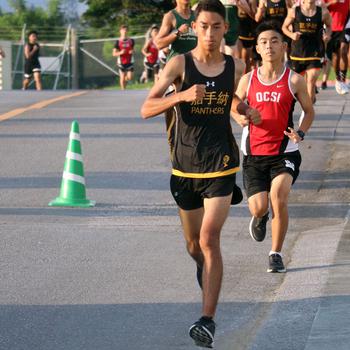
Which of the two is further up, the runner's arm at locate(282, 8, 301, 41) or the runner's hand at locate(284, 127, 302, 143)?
the runner's hand at locate(284, 127, 302, 143)

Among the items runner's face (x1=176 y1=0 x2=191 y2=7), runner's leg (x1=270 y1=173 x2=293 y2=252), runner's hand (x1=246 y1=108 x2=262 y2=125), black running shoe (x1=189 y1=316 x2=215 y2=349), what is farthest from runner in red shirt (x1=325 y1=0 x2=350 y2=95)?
black running shoe (x1=189 y1=316 x2=215 y2=349)

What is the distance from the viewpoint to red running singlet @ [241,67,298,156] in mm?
9375

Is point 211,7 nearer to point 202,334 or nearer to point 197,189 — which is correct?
point 197,189

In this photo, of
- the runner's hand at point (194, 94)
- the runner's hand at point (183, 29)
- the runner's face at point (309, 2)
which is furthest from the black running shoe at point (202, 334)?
the runner's face at point (309, 2)

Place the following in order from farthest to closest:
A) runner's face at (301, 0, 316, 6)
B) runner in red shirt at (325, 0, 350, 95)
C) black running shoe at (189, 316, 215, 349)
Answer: runner in red shirt at (325, 0, 350, 95), runner's face at (301, 0, 316, 6), black running shoe at (189, 316, 215, 349)

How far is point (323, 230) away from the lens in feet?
35.2

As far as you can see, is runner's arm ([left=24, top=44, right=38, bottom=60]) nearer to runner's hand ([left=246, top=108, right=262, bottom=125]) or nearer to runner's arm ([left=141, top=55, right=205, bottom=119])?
runner's hand ([left=246, top=108, right=262, bottom=125])

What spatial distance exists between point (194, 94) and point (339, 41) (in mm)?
15118

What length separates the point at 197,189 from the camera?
23.6ft

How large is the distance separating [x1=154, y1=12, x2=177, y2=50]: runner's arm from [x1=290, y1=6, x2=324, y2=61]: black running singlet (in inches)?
185

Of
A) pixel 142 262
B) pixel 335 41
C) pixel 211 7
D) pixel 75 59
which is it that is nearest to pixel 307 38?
pixel 335 41

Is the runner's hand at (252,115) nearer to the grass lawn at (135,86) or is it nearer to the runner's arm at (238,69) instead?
the runner's arm at (238,69)

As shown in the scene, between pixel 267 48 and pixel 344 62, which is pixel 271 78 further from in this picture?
Answer: pixel 344 62

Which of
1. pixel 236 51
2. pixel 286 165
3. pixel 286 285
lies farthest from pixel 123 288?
pixel 236 51
